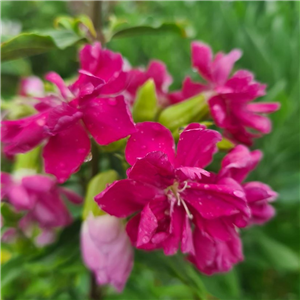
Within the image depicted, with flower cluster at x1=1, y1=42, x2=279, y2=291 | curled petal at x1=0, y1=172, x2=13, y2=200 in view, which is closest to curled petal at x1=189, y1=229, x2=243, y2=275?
flower cluster at x1=1, y1=42, x2=279, y2=291

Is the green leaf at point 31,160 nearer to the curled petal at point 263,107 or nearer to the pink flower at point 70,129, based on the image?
the pink flower at point 70,129

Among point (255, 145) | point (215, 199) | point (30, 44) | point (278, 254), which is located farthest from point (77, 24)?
point (278, 254)

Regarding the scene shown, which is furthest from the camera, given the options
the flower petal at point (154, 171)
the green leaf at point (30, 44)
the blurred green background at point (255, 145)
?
the blurred green background at point (255, 145)

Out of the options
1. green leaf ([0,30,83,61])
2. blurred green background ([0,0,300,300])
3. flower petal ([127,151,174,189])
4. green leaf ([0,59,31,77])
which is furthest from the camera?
green leaf ([0,59,31,77])

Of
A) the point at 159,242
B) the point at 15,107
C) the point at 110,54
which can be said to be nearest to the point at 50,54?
the point at 15,107

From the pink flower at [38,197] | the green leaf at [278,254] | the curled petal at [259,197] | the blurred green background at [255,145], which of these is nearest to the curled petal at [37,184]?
the pink flower at [38,197]

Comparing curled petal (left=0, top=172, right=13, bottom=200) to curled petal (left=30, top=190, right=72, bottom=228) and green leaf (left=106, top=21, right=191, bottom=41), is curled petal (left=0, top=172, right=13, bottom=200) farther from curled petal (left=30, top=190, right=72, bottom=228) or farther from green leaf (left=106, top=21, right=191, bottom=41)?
green leaf (left=106, top=21, right=191, bottom=41)

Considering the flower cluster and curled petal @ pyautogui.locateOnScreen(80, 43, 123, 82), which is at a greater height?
curled petal @ pyautogui.locateOnScreen(80, 43, 123, 82)

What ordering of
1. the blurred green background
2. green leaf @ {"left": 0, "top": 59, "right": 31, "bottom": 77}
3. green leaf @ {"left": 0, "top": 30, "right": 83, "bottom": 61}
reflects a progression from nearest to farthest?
green leaf @ {"left": 0, "top": 30, "right": 83, "bottom": 61} → the blurred green background → green leaf @ {"left": 0, "top": 59, "right": 31, "bottom": 77}

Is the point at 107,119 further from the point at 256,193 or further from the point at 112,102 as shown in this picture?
the point at 256,193
